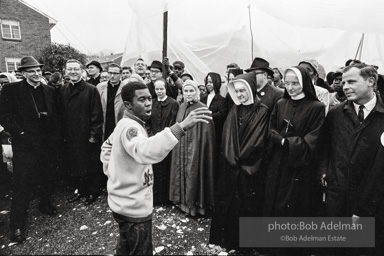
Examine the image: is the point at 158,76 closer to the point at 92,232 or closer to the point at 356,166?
the point at 92,232

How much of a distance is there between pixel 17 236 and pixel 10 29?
2320cm

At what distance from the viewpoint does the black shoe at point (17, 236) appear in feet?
12.7

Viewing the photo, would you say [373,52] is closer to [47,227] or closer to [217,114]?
[217,114]

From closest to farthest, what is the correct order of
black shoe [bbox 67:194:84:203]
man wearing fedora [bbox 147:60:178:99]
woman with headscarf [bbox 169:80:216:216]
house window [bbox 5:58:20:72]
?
woman with headscarf [bbox 169:80:216:216]
black shoe [bbox 67:194:84:203]
man wearing fedora [bbox 147:60:178:99]
house window [bbox 5:58:20:72]

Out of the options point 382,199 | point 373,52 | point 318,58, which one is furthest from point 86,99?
point 373,52

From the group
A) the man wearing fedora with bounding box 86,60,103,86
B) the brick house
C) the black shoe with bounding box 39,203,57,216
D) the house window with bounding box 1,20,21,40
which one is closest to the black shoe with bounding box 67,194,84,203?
the black shoe with bounding box 39,203,57,216

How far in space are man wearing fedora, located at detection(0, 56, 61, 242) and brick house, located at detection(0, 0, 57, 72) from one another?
20.7 m

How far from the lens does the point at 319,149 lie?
3.27m

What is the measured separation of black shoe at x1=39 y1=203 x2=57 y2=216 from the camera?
184 inches

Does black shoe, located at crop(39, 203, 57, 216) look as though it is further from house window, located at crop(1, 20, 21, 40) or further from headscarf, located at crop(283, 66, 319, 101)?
house window, located at crop(1, 20, 21, 40)

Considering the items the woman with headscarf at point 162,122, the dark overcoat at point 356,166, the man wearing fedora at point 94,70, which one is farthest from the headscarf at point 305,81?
the man wearing fedora at point 94,70

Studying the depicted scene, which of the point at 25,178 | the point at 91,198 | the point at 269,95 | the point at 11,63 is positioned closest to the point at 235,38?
the point at 269,95

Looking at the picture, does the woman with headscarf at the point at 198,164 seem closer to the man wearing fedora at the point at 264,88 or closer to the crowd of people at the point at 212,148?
the crowd of people at the point at 212,148

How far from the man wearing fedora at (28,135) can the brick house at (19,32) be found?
2066 cm
